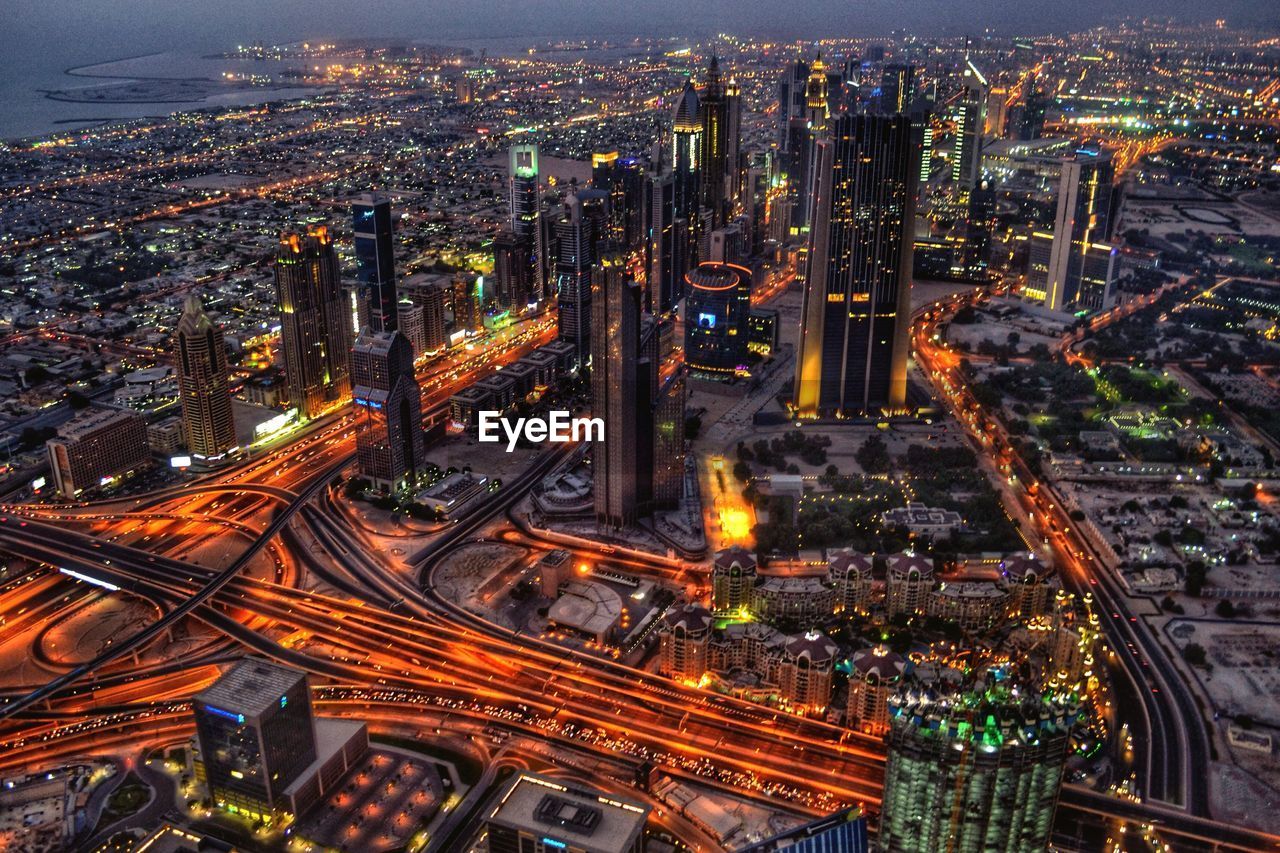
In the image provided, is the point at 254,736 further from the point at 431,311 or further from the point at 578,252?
the point at 431,311

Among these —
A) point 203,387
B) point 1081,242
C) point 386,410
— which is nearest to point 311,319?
point 203,387

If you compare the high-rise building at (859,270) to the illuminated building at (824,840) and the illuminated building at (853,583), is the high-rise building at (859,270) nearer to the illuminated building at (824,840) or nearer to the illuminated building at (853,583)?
the illuminated building at (853,583)

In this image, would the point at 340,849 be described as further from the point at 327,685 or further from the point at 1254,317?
the point at 1254,317

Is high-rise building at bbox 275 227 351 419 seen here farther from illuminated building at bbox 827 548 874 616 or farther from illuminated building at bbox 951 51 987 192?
illuminated building at bbox 951 51 987 192

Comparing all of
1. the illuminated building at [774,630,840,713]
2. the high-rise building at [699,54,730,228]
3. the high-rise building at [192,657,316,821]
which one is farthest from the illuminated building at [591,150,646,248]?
the high-rise building at [192,657,316,821]

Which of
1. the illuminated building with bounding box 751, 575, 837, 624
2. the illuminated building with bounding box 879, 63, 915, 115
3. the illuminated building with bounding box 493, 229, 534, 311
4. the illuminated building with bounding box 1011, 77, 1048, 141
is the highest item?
the illuminated building with bounding box 879, 63, 915, 115
